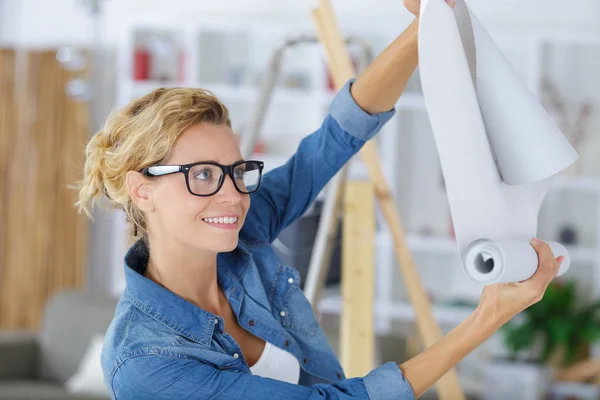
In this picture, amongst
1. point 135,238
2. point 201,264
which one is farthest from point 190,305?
point 135,238

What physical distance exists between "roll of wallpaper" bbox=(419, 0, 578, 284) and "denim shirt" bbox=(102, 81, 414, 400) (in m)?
0.28

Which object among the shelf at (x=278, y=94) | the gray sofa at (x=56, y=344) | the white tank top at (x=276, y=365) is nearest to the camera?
the white tank top at (x=276, y=365)

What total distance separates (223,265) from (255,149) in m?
4.13

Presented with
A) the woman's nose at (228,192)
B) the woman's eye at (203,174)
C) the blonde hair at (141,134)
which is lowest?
the woman's nose at (228,192)

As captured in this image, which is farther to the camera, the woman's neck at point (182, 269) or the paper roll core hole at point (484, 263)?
the woman's neck at point (182, 269)

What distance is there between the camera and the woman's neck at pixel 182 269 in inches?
62.3

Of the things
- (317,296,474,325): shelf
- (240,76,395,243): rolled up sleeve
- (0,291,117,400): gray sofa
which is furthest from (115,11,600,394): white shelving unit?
(240,76,395,243): rolled up sleeve

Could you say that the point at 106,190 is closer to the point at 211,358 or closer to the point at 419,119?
the point at 211,358

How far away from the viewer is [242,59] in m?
6.16

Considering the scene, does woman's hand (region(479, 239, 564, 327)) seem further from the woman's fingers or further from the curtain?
the curtain

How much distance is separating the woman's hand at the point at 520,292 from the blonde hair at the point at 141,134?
0.57 meters

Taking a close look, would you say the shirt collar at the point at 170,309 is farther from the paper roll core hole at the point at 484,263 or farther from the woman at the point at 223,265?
the paper roll core hole at the point at 484,263

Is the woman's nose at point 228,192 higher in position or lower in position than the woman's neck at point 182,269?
higher

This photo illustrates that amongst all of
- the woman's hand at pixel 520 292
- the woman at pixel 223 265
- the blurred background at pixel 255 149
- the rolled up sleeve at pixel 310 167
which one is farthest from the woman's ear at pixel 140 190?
the blurred background at pixel 255 149
